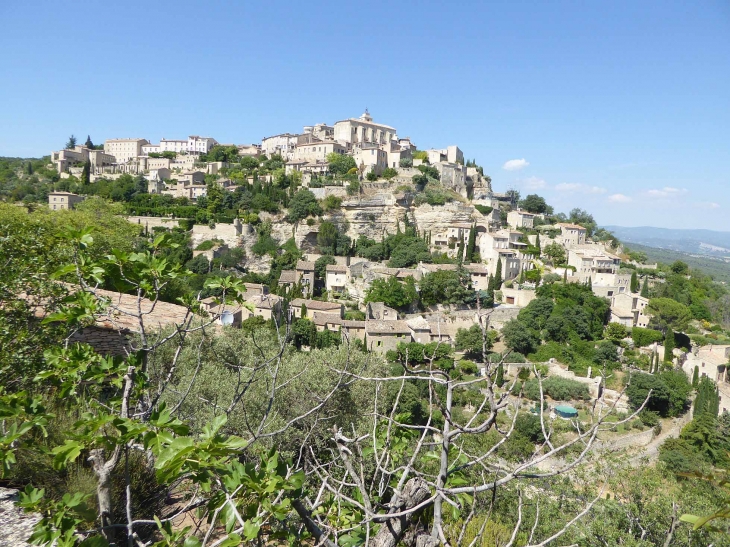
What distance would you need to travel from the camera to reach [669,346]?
29859mm

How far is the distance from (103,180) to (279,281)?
31.9 metres

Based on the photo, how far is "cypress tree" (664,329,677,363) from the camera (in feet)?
97.1

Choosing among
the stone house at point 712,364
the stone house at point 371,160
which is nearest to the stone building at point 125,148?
the stone house at point 371,160

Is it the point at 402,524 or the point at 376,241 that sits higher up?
the point at 376,241

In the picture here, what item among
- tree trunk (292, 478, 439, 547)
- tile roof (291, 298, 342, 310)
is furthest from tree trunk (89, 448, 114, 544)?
tile roof (291, 298, 342, 310)

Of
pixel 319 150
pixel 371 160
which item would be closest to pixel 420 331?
pixel 371 160

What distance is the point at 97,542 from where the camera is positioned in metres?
1.97

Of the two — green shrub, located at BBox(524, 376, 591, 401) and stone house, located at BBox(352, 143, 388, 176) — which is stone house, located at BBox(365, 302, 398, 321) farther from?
stone house, located at BBox(352, 143, 388, 176)

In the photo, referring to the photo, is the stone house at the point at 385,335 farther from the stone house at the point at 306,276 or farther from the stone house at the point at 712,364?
the stone house at the point at 712,364

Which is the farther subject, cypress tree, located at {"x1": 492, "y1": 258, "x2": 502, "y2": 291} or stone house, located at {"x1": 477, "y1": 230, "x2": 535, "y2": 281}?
stone house, located at {"x1": 477, "y1": 230, "x2": 535, "y2": 281}

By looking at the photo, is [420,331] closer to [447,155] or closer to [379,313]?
[379,313]

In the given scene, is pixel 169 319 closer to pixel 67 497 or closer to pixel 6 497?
pixel 6 497

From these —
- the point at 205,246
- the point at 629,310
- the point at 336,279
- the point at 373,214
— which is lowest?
the point at 629,310

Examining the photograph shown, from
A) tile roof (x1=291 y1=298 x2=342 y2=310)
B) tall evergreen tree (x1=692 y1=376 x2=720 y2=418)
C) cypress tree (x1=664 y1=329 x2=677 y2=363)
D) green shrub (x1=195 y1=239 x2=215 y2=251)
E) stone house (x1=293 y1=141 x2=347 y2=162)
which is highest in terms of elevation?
stone house (x1=293 y1=141 x2=347 y2=162)
